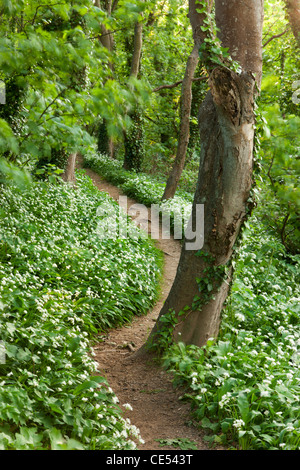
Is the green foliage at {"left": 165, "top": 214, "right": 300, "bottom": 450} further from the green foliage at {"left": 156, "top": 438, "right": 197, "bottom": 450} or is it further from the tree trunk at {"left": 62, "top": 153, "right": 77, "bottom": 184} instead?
the tree trunk at {"left": 62, "top": 153, "right": 77, "bottom": 184}

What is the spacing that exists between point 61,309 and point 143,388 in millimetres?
1429

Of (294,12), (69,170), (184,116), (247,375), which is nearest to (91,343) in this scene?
(247,375)

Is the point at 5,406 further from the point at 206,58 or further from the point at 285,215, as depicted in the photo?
the point at 285,215

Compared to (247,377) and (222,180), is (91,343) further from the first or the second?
(222,180)

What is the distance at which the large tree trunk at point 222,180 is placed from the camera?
4.86 m

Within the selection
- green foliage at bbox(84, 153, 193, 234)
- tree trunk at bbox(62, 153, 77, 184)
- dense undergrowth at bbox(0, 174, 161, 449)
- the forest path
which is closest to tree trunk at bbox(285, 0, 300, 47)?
green foliage at bbox(84, 153, 193, 234)

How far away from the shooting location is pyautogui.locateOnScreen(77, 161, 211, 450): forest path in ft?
13.8

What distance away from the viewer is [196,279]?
17.2 ft

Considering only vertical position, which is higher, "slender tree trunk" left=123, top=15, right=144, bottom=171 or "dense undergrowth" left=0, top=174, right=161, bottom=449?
"slender tree trunk" left=123, top=15, right=144, bottom=171

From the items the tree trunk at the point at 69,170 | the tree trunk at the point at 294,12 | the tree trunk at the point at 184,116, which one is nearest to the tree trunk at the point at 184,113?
the tree trunk at the point at 184,116

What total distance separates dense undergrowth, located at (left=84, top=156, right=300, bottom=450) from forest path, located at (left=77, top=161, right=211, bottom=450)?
16 cm

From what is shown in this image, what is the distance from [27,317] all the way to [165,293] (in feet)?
12.8
